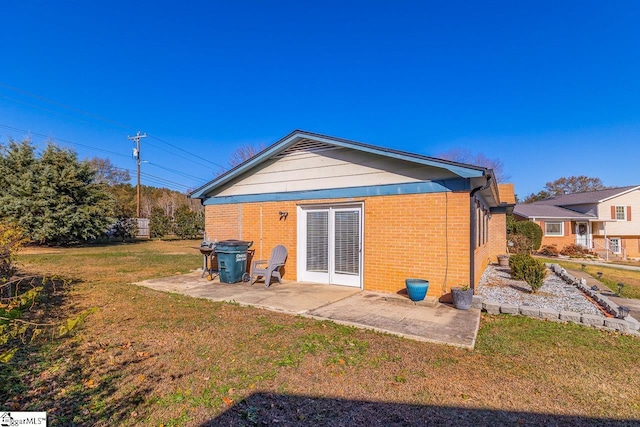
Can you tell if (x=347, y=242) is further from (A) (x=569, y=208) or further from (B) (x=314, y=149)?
(A) (x=569, y=208)

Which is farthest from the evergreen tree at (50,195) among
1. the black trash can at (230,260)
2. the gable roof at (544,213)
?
the gable roof at (544,213)

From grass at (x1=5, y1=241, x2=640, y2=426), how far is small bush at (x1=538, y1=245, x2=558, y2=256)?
903 inches

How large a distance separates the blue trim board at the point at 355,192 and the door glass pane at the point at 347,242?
54 cm

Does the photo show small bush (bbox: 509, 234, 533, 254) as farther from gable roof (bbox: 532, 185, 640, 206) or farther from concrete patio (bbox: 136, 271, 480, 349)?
concrete patio (bbox: 136, 271, 480, 349)

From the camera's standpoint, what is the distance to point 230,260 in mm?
8695

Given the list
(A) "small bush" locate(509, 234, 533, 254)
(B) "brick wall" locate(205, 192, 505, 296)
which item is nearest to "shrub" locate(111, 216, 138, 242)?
(B) "brick wall" locate(205, 192, 505, 296)

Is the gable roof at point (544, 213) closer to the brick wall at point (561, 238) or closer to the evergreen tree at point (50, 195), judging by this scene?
the brick wall at point (561, 238)

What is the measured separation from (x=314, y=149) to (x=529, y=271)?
6.49 meters

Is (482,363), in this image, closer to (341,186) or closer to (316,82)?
(341,186)

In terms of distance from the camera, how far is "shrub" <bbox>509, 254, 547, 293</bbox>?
7.56 m

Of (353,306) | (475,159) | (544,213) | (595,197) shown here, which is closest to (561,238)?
(544,213)

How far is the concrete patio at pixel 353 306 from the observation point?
15.9 feet

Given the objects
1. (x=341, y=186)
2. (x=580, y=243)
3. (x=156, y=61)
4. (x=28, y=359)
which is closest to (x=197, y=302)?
(x=28, y=359)

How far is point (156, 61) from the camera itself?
14562 millimetres
